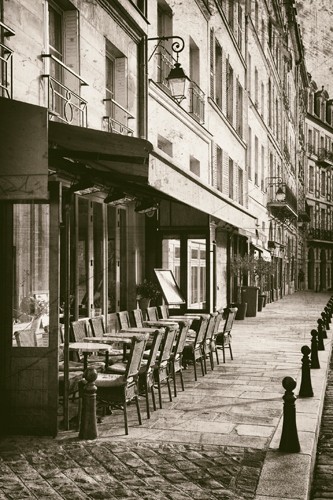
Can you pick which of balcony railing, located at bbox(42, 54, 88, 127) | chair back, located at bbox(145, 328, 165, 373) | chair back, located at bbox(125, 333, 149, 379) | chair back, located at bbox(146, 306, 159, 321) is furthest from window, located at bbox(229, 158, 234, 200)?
chair back, located at bbox(125, 333, 149, 379)

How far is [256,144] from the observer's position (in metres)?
32.2

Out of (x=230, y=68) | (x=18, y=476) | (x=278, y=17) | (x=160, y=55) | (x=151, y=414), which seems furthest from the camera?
(x=278, y=17)

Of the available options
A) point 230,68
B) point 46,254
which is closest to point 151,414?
point 46,254

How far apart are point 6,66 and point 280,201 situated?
26.7 metres

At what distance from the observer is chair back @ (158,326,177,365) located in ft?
27.3

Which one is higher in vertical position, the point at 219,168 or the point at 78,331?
the point at 219,168

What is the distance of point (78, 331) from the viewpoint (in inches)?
374

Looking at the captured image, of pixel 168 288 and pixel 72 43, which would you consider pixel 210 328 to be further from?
pixel 72 43

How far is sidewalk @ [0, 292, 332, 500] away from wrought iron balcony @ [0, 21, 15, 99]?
448 cm

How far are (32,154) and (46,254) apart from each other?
1.12 meters

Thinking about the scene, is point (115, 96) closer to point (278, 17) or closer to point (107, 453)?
point (107, 453)

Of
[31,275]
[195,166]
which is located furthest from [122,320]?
[195,166]

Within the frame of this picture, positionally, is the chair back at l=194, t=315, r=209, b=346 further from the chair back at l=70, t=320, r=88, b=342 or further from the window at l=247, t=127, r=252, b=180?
the window at l=247, t=127, r=252, b=180

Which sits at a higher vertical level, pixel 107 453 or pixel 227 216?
pixel 227 216
